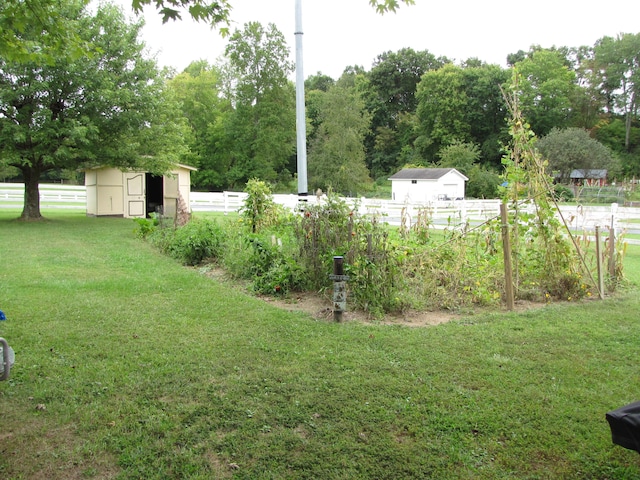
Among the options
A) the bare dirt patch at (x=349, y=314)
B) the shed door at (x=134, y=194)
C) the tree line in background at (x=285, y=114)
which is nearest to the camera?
the bare dirt patch at (x=349, y=314)

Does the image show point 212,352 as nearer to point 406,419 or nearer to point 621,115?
point 406,419

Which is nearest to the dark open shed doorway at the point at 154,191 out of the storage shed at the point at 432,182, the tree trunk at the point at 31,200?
the tree trunk at the point at 31,200

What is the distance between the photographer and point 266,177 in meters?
43.3

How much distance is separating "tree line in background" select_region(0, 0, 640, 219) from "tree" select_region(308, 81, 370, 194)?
14cm

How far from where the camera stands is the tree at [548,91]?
169 ft

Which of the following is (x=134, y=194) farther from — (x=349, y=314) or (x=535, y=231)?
(x=535, y=231)

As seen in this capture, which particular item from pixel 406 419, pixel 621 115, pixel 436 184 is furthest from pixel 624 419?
pixel 621 115

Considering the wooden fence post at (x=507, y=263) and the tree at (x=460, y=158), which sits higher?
the tree at (x=460, y=158)

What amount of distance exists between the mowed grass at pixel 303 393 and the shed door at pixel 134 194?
16.2 m

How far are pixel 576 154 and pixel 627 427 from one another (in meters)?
43.8

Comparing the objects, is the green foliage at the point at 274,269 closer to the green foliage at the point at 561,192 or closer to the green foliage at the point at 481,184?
the green foliage at the point at 561,192

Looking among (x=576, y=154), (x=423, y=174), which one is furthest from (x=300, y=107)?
(x=576, y=154)

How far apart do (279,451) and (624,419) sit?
1.79 meters

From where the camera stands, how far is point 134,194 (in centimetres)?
2195
